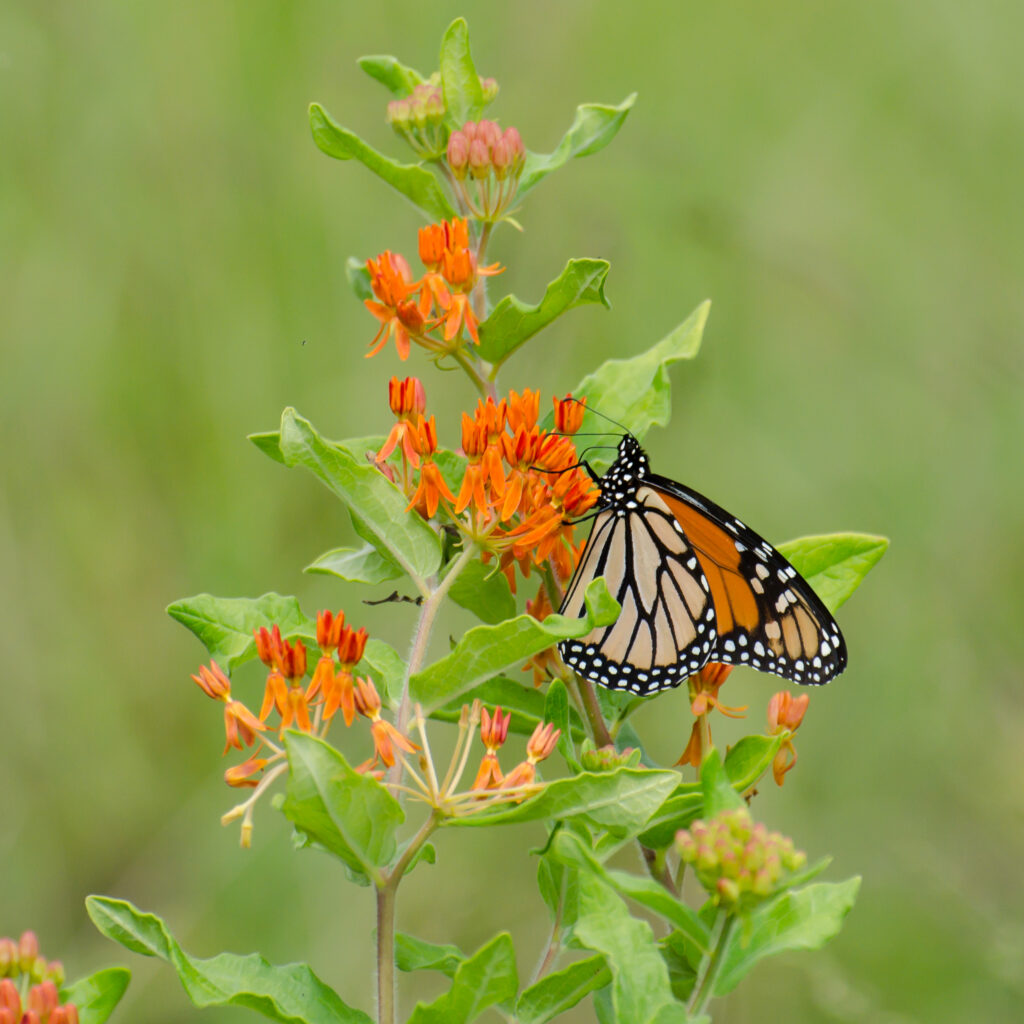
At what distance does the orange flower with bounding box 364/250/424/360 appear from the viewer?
81.2 inches

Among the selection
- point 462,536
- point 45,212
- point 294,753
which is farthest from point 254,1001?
point 45,212

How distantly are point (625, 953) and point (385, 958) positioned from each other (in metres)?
0.34

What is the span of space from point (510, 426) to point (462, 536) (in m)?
0.21

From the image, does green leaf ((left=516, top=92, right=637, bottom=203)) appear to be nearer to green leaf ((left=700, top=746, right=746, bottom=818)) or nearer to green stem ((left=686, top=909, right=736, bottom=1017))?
green leaf ((left=700, top=746, right=746, bottom=818))

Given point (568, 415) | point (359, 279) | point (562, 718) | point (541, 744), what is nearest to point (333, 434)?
point (359, 279)

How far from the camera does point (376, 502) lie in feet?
6.31

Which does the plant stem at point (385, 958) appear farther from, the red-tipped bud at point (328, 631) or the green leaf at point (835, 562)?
the green leaf at point (835, 562)

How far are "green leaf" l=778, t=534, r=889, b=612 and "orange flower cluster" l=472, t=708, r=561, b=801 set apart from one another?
2.51 feet

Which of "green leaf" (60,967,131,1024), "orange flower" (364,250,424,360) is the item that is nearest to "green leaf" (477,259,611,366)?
"orange flower" (364,250,424,360)

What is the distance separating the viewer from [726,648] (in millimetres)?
2697

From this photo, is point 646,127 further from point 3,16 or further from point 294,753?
point 294,753

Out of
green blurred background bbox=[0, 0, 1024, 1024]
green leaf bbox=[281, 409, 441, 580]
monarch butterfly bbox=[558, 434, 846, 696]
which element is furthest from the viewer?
green blurred background bbox=[0, 0, 1024, 1024]

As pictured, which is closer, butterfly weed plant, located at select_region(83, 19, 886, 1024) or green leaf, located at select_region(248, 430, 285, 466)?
butterfly weed plant, located at select_region(83, 19, 886, 1024)

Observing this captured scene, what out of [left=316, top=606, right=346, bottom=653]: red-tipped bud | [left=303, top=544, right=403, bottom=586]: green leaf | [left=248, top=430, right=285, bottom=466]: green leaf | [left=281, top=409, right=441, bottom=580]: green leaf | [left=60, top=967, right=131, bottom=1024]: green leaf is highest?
[left=248, top=430, right=285, bottom=466]: green leaf
